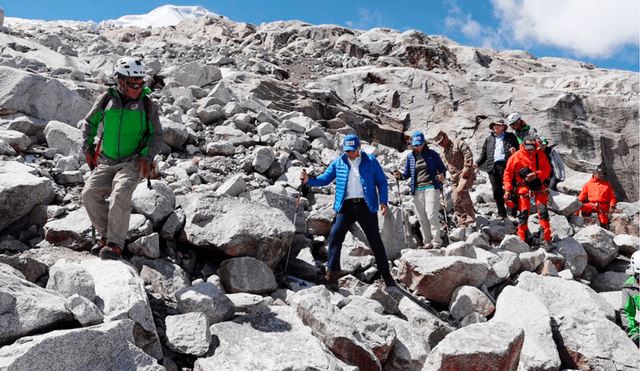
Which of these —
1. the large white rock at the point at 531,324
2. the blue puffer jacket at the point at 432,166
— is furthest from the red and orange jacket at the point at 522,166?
the large white rock at the point at 531,324

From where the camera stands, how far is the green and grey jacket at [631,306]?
6175mm

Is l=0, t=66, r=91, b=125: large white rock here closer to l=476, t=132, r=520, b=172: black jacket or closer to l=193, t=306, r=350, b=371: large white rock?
l=193, t=306, r=350, b=371: large white rock

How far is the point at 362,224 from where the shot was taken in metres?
6.91

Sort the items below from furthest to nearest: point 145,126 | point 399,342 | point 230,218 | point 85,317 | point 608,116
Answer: point 608,116, point 230,218, point 145,126, point 399,342, point 85,317

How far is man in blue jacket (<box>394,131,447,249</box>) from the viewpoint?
29.1ft

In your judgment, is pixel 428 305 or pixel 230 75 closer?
pixel 428 305

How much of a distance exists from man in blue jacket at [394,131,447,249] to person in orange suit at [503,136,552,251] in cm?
190

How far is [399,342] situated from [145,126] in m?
4.31


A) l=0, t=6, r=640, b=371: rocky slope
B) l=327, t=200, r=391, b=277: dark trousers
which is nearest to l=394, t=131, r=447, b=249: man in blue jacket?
l=0, t=6, r=640, b=371: rocky slope

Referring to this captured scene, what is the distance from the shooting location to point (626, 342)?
19.0 feet

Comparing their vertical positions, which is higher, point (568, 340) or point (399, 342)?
point (568, 340)

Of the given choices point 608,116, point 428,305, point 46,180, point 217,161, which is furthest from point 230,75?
point 608,116

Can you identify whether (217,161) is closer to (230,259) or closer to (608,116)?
(230,259)

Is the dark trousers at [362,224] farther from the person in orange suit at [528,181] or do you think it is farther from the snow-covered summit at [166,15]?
the snow-covered summit at [166,15]
